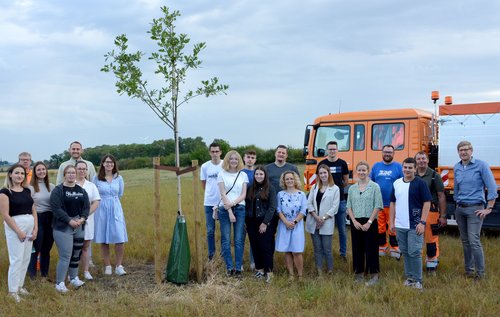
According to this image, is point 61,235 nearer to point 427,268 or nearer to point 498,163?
point 427,268

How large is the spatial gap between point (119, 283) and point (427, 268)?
4.28 metres

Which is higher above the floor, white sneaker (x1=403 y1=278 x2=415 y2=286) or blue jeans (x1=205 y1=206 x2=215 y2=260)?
blue jeans (x1=205 y1=206 x2=215 y2=260)

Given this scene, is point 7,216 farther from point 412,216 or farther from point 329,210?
point 412,216

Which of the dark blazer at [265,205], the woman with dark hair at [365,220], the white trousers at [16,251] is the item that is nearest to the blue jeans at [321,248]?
the woman with dark hair at [365,220]

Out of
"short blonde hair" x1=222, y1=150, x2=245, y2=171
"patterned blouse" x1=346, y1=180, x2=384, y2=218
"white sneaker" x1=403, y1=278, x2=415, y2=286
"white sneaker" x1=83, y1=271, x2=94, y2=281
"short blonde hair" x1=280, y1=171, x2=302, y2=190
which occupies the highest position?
"short blonde hair" x1=222, y1=150, x2=245, y2=171

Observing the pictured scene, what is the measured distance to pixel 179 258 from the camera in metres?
6.52

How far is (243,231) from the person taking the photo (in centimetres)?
692

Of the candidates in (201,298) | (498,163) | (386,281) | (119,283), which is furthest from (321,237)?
(498,163)

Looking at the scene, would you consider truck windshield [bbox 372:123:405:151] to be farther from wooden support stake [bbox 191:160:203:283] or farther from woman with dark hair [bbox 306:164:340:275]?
wooden support stake [bbox 191:160:203:283]

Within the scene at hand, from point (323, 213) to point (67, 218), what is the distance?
11.1 ft

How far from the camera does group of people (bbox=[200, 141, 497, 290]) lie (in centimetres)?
622

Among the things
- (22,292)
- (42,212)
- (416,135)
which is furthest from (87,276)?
(416,135)

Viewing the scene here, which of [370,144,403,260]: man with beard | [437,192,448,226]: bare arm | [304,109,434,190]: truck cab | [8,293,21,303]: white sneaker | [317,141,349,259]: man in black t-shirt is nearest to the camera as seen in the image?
[8,293,21,303]: white sneaker

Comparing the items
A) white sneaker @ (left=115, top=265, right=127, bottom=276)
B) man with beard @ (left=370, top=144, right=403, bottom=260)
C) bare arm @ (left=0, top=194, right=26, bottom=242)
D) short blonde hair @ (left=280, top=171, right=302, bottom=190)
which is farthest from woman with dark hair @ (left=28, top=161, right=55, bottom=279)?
man with beard @ (left=370, top=144, right=403, bottom=260)
